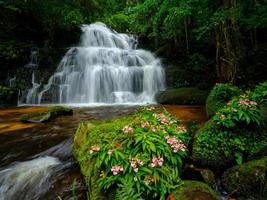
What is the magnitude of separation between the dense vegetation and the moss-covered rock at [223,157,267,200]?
6.17 m

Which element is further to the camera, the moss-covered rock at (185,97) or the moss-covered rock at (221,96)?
the moss-covered rock at (185,97)

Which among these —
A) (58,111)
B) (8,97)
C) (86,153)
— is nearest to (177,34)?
(58,111)

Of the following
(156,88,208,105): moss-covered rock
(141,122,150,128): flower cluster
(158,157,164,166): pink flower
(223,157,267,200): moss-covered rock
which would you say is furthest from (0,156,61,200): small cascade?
(156,88,208,105): moss-covered rock

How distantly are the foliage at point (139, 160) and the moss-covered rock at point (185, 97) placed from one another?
25.5 ft

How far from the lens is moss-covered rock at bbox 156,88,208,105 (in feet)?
36.2

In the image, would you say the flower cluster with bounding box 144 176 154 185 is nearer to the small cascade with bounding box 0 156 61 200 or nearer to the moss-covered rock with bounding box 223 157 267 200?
the moss-covered rock with bounding box 223 157 267 200

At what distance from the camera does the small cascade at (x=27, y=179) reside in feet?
12.0

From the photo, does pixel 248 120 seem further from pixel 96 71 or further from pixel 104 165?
pixel 96 71

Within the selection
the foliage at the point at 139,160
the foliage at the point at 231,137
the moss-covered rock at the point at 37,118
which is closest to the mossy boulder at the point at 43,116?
the moss-covered rock at the point at 37,118

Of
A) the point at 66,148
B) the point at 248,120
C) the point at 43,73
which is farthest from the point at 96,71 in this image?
the point at 248,120

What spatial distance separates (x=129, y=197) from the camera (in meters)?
2.57

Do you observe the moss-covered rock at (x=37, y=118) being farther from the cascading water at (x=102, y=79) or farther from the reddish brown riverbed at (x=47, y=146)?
the cascading water at (x=102, y=79)

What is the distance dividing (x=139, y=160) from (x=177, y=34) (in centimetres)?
1338

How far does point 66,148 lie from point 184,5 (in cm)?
665
